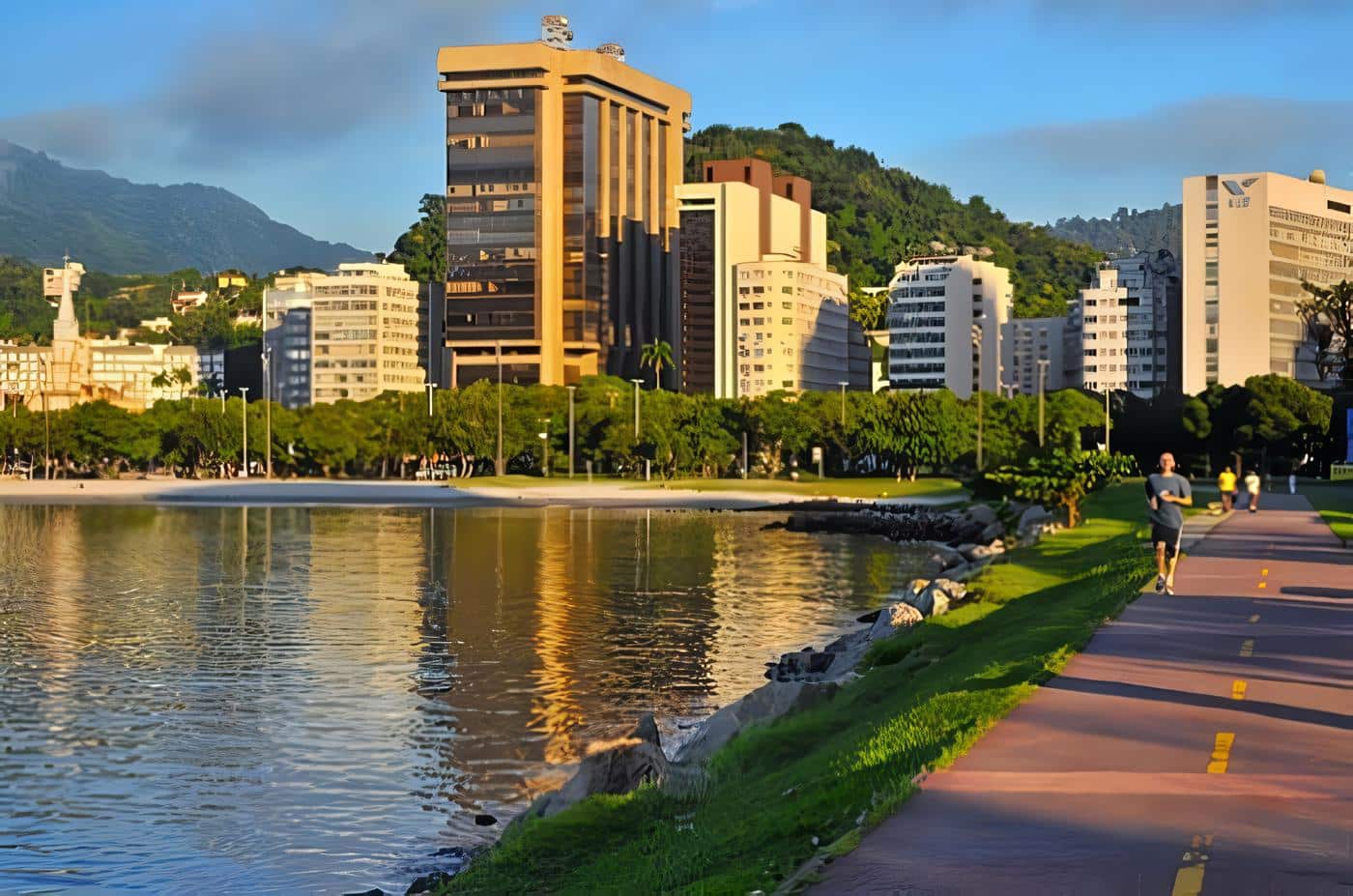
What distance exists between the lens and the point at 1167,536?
31.8m

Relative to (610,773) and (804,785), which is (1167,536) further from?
(804,785)

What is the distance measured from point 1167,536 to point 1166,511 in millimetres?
767

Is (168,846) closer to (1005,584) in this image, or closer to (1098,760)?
(1098,760)

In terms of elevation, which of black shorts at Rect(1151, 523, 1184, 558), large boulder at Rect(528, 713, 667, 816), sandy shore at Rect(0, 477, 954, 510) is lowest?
sandy shore at Rect(0, 477, 954, 510)

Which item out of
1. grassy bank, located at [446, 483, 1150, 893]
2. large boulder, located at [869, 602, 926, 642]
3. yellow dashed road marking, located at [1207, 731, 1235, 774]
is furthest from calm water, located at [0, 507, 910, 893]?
yellow dashed road marking, located at [1207, 731, 1235, 774]

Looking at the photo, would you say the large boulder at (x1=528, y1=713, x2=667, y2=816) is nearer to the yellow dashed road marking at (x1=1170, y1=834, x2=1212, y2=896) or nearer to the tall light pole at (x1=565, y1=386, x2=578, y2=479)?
the yellow dashed road marking at (x1=1170, y1=834, x2=1212, y2=896)

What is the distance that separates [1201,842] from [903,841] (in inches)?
87.3

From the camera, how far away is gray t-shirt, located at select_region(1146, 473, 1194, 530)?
3117 centimetres

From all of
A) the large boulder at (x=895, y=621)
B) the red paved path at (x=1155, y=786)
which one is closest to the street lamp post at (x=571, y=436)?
the large boulder at (x=895, y=621)

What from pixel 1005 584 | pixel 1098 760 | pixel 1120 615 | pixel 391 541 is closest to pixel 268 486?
pixel 391 541

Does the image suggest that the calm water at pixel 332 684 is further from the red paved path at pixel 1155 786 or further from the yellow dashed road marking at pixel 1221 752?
the yellow dashed road marking at pixel 1221 752

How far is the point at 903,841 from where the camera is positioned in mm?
13117

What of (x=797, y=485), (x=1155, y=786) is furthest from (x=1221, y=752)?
(x=797, y=485)

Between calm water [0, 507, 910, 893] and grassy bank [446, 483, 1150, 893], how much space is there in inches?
138
